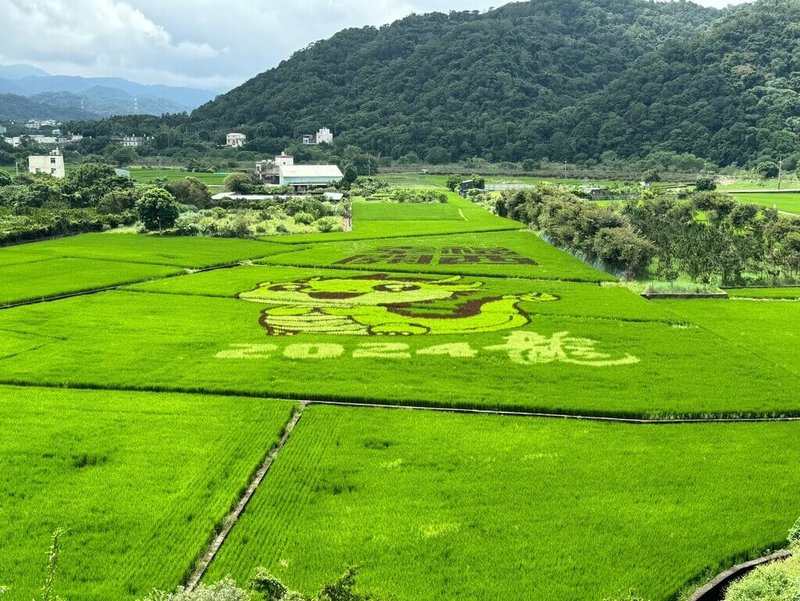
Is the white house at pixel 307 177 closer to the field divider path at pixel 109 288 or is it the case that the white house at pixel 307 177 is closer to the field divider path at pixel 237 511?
the field divider path at pixel 109 288

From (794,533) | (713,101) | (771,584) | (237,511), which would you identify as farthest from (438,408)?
(713,101)

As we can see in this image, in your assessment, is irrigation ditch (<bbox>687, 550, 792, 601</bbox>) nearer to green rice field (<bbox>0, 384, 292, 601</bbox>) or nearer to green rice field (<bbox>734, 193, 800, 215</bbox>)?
green rice field (<bbox>0, 384, 292, 601</bbox>)

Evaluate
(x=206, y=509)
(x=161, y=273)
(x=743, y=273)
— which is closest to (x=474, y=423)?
(x=206, y=509)

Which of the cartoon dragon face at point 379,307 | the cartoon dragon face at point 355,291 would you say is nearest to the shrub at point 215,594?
the cartoon dragon face at point 379,307

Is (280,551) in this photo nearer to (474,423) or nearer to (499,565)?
(499,565)

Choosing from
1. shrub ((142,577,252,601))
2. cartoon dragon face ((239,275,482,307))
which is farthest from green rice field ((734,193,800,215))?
shrub ((142,577,252,601))

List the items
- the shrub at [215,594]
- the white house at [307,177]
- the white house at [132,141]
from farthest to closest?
the white house at [132,141] → the white house at [307,177] → the shrub at [215,594]
